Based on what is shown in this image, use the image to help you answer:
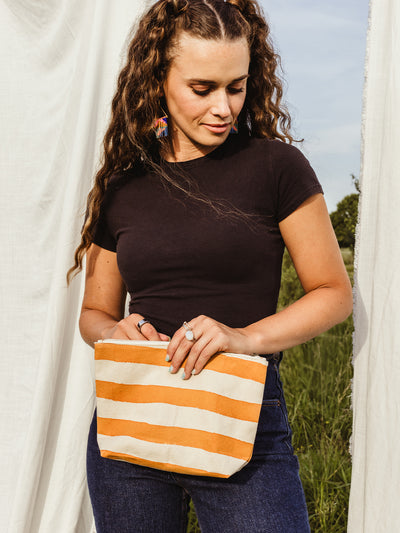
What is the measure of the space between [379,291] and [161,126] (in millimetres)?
623

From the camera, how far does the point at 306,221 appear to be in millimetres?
1161

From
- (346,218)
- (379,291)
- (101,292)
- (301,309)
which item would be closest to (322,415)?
(346,218)

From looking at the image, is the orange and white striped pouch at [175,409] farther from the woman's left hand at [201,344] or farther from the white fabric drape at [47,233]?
the white fabric drape at [47,233]

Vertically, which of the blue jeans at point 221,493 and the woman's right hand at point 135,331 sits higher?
the woman's right hand at point 135,331

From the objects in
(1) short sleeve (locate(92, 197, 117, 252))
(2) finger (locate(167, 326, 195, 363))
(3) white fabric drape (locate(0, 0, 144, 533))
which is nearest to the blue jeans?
(2) finger (locate(167, 326, 195, 363))

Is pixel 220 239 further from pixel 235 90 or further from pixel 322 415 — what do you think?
pixel 322 415

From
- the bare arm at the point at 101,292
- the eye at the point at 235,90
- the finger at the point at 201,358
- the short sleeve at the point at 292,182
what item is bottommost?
the finger at the point at 201,358

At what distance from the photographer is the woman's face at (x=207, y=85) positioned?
1.20 m

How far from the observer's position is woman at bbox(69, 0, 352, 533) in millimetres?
1119

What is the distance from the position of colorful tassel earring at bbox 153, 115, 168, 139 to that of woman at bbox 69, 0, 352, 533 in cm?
4

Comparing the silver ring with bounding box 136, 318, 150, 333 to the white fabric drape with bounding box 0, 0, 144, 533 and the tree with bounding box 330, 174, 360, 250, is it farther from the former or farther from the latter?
the tree with bounding box 330, 174, 360, 250

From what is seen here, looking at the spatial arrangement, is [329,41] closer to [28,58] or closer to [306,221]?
[28,58]

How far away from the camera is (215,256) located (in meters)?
1.17

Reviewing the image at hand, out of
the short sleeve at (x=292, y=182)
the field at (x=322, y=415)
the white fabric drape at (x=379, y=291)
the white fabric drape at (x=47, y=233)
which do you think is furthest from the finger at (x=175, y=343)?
the field at (x=322, y=415)
